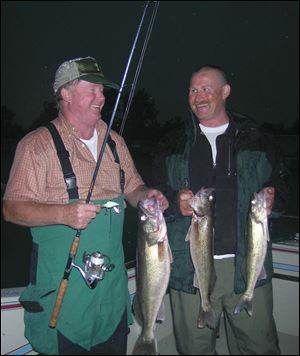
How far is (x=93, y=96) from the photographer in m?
3.08

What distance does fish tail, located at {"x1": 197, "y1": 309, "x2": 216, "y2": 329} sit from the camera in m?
3.18

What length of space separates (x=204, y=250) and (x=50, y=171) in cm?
147

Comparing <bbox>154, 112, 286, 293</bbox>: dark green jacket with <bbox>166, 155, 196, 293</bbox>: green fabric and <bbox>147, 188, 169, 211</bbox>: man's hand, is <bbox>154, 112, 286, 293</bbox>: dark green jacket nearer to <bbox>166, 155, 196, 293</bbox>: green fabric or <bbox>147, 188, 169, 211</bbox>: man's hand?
<bbox>166, 155, 196, 293</bbox>: green fabric

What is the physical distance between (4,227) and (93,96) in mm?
22533

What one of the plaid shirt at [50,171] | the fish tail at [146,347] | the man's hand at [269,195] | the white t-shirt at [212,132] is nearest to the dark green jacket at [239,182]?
the white t-shirt at [212,132]

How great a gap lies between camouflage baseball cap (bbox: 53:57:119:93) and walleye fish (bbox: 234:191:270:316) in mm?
1694

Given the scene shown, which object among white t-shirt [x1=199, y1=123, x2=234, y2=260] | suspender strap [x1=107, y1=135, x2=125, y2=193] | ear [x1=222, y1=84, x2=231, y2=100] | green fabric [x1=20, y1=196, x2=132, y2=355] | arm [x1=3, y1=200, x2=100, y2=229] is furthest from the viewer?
ear [x1=222, y1=84, x2=231, y2=100]

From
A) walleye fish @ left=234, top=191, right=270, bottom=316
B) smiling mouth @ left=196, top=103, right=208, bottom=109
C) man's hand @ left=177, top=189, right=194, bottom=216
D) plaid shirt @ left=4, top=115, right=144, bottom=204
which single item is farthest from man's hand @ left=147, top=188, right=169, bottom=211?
smiling mouth @ left=196, top=103, right=208, bottom=109

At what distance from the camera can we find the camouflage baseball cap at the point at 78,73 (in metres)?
3.06

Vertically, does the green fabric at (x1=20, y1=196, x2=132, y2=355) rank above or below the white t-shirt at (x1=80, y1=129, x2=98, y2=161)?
below

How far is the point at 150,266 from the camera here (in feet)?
9.66

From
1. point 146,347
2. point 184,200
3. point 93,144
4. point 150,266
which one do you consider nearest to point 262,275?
point 184,200

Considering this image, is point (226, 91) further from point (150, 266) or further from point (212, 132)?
point (150, 266)

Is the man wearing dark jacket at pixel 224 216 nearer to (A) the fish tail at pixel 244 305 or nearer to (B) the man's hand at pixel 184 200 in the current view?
(B) the man's hand at pixel 184 200
